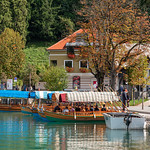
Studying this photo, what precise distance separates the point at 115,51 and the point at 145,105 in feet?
24.9

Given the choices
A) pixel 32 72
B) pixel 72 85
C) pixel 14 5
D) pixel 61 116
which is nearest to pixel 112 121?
pixel 61 116

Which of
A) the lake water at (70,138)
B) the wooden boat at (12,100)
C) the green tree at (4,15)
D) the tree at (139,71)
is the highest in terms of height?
the green tree at (4,15)

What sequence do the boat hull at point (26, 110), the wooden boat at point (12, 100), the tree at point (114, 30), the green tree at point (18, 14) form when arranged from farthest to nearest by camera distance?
the green tree at point (18, 14), the wooden boat at point (12, 100), the boat hull at point (26, 110), the tree at point (114, 30)

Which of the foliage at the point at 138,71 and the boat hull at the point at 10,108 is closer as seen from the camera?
the foliage at the point at 138,71

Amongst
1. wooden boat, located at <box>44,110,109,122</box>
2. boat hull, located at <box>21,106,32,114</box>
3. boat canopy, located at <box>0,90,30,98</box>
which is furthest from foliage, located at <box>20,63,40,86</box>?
wooden boat, located at <box>44,110,109,122</box>

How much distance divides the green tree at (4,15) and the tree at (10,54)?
395 inches

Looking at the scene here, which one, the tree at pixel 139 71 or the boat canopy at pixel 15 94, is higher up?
the tree at pixel 139 71

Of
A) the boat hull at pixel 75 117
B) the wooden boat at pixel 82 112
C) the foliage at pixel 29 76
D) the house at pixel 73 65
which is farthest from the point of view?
the foliage at pixel 29 76

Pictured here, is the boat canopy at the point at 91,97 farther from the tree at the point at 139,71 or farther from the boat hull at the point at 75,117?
the tree at the point at 139,71

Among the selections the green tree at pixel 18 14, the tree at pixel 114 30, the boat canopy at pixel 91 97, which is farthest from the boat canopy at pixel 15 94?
the green tree at pixel 18 14

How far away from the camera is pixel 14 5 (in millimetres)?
99938

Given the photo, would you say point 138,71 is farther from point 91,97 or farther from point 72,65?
point 72,65

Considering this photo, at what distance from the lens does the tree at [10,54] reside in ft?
271

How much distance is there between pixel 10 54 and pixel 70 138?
172 ft
